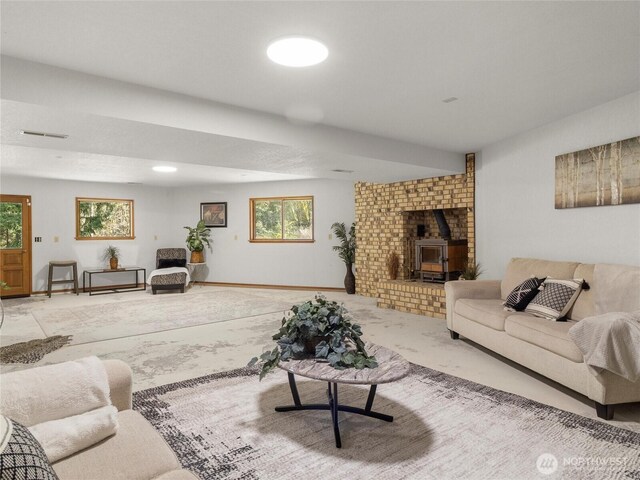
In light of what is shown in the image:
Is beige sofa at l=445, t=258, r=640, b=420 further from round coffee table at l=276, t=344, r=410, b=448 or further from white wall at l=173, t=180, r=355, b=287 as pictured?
white wall at l=173, t=180, r=355, b=287

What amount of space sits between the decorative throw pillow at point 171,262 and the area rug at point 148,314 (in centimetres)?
139

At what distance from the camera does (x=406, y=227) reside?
6348 millimetres

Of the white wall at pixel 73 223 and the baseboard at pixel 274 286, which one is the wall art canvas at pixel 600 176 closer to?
the baseboard at pixel 274 286

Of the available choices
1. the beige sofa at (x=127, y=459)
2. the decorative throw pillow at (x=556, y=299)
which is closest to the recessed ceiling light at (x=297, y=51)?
the beige sofa at (x=127, y=459)

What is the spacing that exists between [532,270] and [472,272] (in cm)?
120

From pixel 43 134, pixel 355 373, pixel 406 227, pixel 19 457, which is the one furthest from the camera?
pixel 406 227

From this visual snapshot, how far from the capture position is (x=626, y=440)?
85.2 inches

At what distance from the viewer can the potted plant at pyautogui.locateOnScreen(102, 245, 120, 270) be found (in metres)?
8.28

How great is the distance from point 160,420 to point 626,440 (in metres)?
2.72

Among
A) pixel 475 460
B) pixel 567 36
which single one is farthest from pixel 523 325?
pixel 567 36

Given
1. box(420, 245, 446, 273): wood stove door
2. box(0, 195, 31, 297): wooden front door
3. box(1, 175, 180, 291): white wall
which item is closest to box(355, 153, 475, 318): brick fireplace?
box(420, 245, 446, 273): wood stove door

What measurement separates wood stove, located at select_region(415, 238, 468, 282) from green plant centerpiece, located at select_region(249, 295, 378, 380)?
3416 mm

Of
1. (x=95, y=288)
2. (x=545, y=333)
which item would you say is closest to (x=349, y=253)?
(x=545, y=333)

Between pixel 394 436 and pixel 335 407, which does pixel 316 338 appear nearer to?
pixel 335 407
